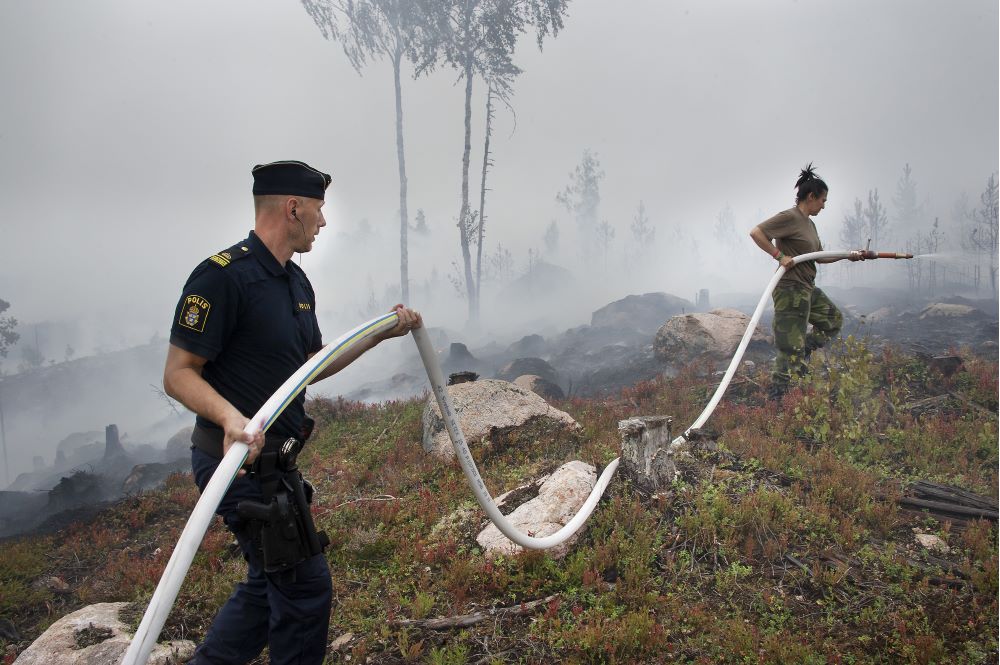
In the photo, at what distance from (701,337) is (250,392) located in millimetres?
12048

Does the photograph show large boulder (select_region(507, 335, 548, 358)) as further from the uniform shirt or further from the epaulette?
the epaulette

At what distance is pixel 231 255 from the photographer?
2.50 m

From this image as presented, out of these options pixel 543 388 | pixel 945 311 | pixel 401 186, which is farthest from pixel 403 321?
pixel 401 186

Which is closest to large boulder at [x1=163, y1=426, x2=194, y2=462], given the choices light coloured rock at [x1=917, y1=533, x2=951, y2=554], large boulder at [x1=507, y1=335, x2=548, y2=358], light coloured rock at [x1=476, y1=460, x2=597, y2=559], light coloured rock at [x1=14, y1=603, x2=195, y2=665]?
large boulder at [x1=507, y1=335, x2=548, y2=358]

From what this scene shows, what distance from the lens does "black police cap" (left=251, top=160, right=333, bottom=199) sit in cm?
264

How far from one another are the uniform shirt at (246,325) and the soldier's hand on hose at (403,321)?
49 centimetres

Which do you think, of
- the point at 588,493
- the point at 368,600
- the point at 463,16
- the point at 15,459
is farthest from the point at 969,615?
the point at 15,459

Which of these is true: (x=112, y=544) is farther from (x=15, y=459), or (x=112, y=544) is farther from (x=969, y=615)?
(x=15, y=459)

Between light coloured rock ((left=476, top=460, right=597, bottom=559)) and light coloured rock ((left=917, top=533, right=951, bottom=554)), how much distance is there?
275cm

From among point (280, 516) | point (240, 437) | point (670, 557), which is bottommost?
point (670, 557)

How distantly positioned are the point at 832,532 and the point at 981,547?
98 cm

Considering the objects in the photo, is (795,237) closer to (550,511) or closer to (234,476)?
(550,511)

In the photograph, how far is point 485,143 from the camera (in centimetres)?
3178

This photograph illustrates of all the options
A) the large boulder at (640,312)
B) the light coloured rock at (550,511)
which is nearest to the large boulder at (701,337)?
the light coloured rock at (550,511)
